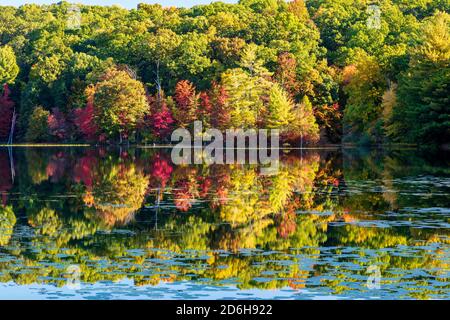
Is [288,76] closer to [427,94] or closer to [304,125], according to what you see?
[304,125]

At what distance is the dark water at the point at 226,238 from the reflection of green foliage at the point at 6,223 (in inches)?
1.3

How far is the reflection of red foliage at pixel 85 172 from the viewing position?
31.2 m

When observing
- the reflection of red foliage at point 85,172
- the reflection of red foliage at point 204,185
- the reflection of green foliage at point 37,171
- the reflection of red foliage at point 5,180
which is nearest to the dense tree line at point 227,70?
the reflection of red foliage at point 85,172

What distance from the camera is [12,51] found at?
305ft

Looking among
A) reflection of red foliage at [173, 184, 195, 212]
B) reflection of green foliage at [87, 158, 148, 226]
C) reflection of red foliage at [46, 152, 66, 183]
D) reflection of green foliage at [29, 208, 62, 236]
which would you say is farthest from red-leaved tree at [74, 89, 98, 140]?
reflection of green foliage at [29, 208, 62, 236]

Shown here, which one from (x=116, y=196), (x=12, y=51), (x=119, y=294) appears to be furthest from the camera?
(x=12, y=51)

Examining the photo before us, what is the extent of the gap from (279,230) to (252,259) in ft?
11.3

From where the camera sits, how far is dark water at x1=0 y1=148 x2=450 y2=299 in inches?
518

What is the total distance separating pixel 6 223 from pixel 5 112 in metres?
69.0

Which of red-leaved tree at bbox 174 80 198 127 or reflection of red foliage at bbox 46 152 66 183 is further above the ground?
red-leaved tree at bbox 174 80 198 127

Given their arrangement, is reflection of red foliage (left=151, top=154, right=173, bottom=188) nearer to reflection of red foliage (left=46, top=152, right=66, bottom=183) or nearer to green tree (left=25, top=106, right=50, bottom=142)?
reflection of red foliage (left=46, top=152, right=66, bottom=183)

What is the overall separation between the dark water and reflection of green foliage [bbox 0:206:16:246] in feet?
0.11
